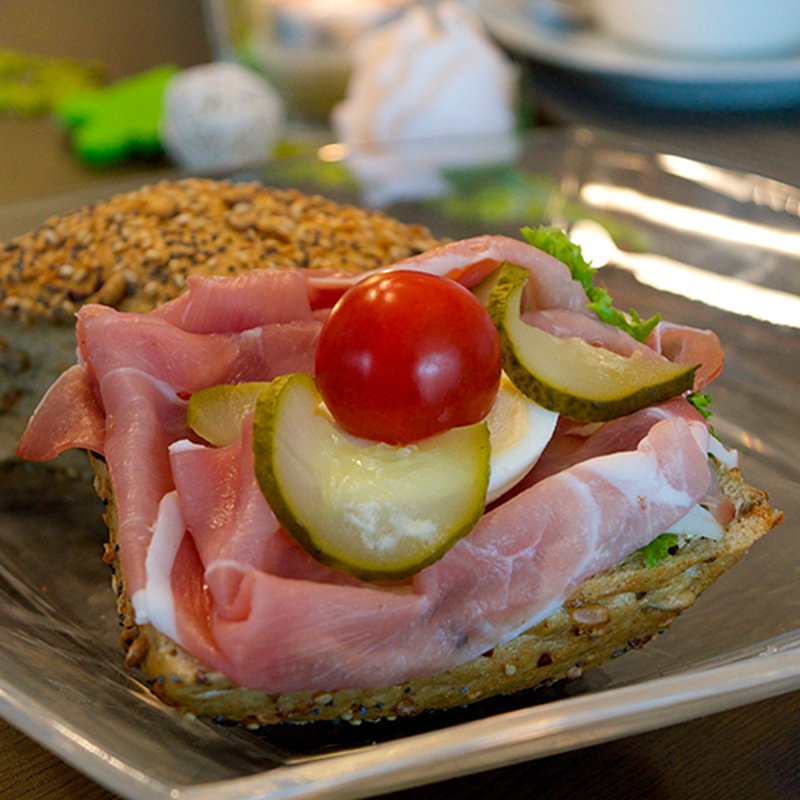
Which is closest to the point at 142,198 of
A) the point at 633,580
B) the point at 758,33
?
the point at 633,580

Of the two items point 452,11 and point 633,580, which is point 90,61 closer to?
point 452,11

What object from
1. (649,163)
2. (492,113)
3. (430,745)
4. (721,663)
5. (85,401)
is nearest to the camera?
(430,745)

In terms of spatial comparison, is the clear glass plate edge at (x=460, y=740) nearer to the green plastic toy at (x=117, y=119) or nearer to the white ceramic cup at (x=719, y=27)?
the green plastic toy at (x=117, y=119)

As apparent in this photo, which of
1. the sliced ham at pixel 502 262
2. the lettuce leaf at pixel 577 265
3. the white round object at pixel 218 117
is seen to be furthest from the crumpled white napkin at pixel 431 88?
the sliced ham at pixel 502 262

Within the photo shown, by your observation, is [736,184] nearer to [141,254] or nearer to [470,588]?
[141,254]

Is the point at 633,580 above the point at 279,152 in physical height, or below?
above

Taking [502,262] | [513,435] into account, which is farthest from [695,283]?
[513,435]
